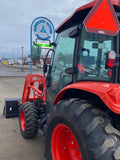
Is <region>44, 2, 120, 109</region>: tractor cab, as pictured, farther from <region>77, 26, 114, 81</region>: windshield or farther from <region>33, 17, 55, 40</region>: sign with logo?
<region>33, 17, 55, 40</region>: sign with logo

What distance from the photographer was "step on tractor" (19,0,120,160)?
1499mm

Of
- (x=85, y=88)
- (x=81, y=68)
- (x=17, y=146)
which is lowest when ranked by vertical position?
(x=17, y=146)

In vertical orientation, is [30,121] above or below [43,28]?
below

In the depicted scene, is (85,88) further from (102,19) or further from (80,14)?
(80,14)

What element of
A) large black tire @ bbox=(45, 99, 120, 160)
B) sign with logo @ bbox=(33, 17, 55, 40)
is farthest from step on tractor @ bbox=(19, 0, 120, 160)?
sign with logo @ bbox=(33, 17, 55, 40)

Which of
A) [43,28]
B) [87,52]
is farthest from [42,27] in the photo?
[87,52]

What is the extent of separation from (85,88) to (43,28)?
11.9 feet

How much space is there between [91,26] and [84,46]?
1.64 feet

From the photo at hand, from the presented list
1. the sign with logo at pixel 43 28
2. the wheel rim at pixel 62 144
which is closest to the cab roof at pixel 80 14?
the wheel rim at pixel 62 144

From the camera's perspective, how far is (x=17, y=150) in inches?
121

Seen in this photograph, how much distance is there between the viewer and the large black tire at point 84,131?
1416 mm

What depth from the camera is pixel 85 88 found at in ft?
5.79

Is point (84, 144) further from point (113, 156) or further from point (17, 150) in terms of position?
point (17, 150)

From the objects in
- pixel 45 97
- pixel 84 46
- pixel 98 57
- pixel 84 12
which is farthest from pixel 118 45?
pixel 45 97
